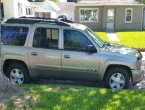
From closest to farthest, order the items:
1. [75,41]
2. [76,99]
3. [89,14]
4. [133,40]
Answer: [76,99]
[75,41]
[133,40]
[89,14]

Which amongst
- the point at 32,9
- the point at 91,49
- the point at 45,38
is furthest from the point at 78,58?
the point at 32,9

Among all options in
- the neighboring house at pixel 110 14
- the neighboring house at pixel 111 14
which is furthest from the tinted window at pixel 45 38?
the neighboring house at pixel 111 14

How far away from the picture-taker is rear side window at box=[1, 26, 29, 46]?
848 cm

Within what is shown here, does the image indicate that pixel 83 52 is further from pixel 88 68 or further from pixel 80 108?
pixel 80 108

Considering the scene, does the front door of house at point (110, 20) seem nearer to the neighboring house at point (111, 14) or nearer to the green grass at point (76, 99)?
the neighboring house at point (111, 14)

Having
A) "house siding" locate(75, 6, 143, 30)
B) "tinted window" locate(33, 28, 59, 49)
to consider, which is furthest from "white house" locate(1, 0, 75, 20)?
"tinted window" locate(33, 28, 59, 49)

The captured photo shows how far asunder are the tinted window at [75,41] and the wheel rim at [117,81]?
1.12 meters

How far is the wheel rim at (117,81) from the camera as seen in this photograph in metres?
8.15

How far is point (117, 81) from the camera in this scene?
8.20 metres

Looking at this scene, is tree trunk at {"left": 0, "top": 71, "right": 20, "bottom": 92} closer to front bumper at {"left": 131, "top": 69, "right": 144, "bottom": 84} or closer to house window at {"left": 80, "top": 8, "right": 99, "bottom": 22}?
front bumper at {"left": 131, "top": 69, "right": 144, "bottom": 84}

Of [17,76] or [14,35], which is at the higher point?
[14,35]

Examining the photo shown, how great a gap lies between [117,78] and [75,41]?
60.0 inches

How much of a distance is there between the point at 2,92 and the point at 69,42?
2615 mm

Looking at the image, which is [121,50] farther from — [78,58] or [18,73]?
[18,73]
